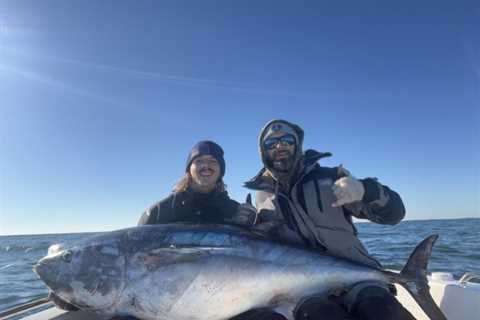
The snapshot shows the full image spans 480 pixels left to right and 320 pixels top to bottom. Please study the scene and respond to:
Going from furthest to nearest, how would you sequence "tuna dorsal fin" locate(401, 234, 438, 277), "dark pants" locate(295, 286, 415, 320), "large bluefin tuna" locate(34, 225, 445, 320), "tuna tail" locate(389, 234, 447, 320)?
"tuna dorsal fin" locate(401, 234, 438, 277)
"tuna tail" locate(389, 234, 447, 320)
"large bluefin tuna" locate(34, 225, 445, 320)
"dark pants" locate(295, 286, 415, 320)

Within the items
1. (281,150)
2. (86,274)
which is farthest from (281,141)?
(86,274)

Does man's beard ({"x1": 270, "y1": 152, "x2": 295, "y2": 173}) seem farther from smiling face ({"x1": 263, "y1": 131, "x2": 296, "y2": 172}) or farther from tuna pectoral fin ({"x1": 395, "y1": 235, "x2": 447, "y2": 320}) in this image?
tuna pectoral fin ({"x1": 395, "y1": 235, "x2": 447, "y2": 320})

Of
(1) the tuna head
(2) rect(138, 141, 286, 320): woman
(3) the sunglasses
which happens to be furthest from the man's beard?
(1) the tuna head

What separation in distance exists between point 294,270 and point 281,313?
41 cm

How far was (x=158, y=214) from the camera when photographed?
16.3ft

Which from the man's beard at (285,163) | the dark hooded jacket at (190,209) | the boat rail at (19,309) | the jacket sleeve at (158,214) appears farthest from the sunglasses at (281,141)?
the boat rail at (19,309)

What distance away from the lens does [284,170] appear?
4.69 metres

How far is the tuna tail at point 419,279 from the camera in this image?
3.52m

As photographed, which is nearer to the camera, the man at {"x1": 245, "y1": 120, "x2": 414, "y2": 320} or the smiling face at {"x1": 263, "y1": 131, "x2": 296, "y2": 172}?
the man at {"x1": 245, "y1": 120, "x2": 414, "y2": 320}

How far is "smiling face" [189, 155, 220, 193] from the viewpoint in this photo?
5.11m

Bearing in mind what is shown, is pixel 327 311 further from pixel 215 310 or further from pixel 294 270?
pixel 215 310

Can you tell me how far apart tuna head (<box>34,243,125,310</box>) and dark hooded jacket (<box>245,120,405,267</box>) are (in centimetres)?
157

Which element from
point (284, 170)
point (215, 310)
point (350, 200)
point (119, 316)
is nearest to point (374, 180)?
point (350, 200)

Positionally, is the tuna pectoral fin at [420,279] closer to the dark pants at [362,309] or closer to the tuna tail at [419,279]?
the tuna tail at [419,279]
